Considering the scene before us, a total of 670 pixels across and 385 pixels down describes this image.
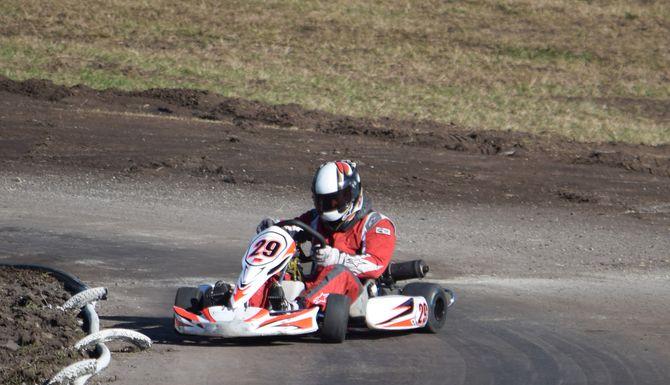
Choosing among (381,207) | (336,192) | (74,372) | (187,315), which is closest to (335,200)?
(336,192)

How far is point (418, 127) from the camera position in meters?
23.7

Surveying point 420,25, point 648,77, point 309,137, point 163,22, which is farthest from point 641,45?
Result: point 309,137

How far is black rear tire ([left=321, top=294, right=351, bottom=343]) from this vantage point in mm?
9367

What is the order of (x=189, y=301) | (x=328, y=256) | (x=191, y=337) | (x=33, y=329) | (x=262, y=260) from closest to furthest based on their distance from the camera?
1. (x=33, y=329)
2. (x=262, y=260)
3. (x=189, y=301)
4. (x=191, y=337)
5. (x=328, y=256)

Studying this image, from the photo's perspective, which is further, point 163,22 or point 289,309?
point 163,22

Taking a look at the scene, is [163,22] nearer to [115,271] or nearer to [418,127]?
[418,127]

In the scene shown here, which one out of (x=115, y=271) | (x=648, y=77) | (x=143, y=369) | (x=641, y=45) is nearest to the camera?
(x=143, y=369)

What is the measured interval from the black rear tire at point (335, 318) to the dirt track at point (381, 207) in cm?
11

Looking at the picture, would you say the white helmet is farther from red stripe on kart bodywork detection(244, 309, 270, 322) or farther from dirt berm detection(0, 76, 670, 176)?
dirt berm detection(0, 76, 670, 176)

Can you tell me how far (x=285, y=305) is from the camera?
954 cm

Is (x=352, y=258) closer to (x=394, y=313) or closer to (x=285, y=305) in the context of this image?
(x=394, y=313)

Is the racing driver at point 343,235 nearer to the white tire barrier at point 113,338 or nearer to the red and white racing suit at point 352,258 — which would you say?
the red and white racing suit at point 352,258

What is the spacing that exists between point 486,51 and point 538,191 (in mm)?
16484

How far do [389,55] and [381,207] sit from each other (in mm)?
16402
